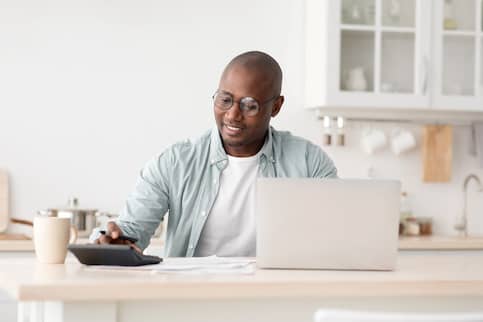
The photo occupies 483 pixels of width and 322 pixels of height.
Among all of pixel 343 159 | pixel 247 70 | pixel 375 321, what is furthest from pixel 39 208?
pixel 375 321

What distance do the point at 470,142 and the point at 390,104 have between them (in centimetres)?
64

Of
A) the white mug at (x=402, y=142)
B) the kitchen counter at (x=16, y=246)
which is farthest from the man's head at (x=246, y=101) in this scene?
the white mug at (x=402, y=142)

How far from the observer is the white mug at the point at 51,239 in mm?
2342

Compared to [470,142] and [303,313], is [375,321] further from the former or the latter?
[470,142]

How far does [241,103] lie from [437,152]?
7.42ft

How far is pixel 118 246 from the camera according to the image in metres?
2.20

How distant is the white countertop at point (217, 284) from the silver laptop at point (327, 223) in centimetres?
5

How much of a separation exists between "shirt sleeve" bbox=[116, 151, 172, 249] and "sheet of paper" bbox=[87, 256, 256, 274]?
35 centimetres

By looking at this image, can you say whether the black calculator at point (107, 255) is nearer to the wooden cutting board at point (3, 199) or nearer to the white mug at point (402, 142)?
the wooden cutting board at point (3, 199)

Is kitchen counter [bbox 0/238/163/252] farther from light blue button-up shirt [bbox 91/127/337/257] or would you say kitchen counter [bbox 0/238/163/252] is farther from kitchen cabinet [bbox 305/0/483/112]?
kitchen cabinet [bbox 305/0/483/112]

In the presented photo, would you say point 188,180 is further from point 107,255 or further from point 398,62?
point 398,62

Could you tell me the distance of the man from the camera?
2826 mm

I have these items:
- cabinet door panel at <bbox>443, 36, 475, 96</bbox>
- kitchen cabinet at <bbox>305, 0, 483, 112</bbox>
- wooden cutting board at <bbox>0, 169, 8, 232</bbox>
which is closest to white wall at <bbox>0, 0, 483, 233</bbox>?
wooden cutting board at <bbox>0, 169, 8, 232</bbox>

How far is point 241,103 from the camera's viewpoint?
2826 mm
